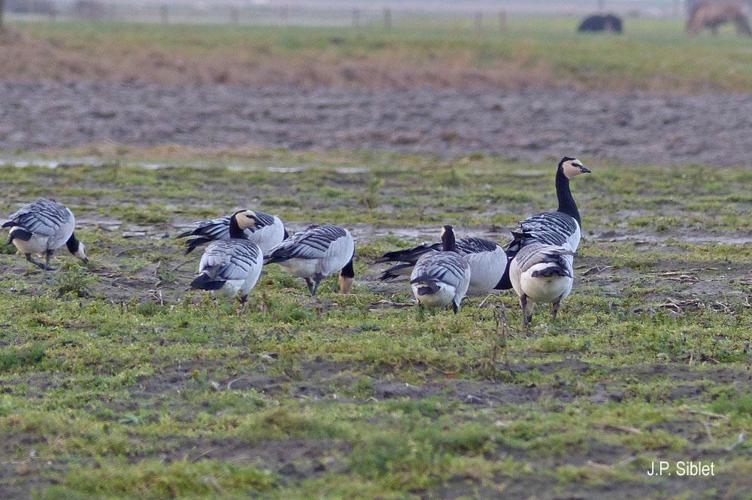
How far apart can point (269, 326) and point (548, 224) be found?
362 cm

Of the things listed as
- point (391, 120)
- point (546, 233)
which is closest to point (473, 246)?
point (546, 233)

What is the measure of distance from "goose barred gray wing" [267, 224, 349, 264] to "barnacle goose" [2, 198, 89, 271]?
2.73 m

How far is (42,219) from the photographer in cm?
1399

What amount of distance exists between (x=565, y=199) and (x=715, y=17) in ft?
189

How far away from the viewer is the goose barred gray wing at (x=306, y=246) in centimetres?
1269

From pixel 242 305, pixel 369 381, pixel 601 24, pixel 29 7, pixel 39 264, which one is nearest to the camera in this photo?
pixel 369 381

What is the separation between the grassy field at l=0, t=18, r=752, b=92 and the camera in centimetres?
3638

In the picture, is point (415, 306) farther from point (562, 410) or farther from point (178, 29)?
point (178, 29)

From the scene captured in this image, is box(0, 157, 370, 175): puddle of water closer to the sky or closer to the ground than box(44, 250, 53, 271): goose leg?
closer to the ground

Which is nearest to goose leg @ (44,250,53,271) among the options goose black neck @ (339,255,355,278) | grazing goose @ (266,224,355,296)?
grazing goose @ (266,224,355,296)

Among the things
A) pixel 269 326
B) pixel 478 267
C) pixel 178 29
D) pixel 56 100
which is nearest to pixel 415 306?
pixel 478 267

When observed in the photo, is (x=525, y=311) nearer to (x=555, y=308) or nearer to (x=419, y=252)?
(x=555, y=308)

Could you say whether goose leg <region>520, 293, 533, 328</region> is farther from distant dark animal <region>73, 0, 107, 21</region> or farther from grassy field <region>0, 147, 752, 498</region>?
distant dark animal <region>73, 0, 107, 21</region>

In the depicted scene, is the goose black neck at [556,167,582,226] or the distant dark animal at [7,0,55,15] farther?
the distant dark animal at [7,0,55,15]
